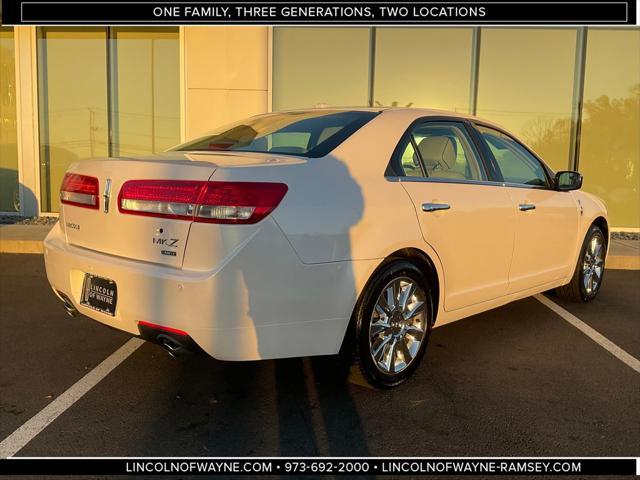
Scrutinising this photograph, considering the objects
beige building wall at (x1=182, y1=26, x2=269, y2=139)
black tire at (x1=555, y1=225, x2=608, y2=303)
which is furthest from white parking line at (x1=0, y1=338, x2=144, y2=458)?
beige building wall at (x1=182, y1=26, x2=269, y2=139)

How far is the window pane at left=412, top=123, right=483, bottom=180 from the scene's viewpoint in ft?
12.1

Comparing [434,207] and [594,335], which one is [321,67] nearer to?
[594,335]

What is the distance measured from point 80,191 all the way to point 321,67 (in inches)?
304

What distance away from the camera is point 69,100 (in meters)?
11.0

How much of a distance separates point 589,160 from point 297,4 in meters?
5.75

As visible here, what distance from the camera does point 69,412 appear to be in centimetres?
309

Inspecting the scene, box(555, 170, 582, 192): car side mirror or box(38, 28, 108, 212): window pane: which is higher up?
box(38, 28, 108, 212): window pane

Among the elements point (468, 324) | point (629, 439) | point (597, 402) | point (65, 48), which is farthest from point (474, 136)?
point (65, 48)

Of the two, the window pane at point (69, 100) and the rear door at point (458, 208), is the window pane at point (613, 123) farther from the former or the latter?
the window pane at point (69, 100)

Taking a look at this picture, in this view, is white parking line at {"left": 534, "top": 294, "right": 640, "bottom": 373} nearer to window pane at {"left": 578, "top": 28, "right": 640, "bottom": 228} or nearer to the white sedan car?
the white sedan car

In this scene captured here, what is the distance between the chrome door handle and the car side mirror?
64.3 inches

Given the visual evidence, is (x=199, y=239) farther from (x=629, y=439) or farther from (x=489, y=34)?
(x=489, y=34)

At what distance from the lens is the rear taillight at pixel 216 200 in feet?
8.82

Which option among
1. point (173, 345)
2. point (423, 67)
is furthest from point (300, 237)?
point (423, 67)
